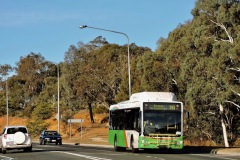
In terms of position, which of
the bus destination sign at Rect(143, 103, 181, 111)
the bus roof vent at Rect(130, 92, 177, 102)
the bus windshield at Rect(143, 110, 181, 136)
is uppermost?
the bus roof vent at Rect(130, 92, 177, 102)

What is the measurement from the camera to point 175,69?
53656mm

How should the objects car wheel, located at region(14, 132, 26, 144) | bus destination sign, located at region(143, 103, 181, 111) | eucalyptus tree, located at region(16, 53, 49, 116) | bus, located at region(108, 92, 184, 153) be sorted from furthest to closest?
eucalyptus tree, located at region(16, 53, 49, 116) → car wheel, located at region(14, 132, 26, 144) → bus destination sign, located at region(143, 103, 181, 111) → bus, located at region(108, 92, 184, 153)

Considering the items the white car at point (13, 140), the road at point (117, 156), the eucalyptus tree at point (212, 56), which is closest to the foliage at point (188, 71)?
the eucalyptus tree at point (212, 56)

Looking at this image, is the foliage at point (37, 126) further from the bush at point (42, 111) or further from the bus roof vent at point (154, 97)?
the bus roof vent at point (154, 97)

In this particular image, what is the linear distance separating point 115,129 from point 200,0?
18.2 m

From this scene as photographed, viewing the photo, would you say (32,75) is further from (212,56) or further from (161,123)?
(161,123)

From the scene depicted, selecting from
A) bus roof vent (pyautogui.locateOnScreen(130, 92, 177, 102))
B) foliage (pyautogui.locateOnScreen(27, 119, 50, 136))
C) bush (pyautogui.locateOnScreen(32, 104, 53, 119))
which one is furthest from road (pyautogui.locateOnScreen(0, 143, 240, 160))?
bush (pyautogui.locateOnScreen(32, 104, 53, 119))

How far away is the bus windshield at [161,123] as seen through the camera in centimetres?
2606

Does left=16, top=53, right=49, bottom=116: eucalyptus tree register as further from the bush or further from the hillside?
the bush

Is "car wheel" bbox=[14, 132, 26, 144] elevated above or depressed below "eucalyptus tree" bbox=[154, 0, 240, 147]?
below

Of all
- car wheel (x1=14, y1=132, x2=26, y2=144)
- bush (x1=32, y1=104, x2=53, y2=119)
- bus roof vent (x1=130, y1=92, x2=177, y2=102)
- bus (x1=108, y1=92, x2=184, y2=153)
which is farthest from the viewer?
bush (x1=32, y1=104, x2=53, y2=119)

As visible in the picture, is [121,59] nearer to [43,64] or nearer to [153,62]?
[153,62]

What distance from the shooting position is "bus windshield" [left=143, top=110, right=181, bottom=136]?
26.1 m

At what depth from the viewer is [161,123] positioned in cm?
2616
